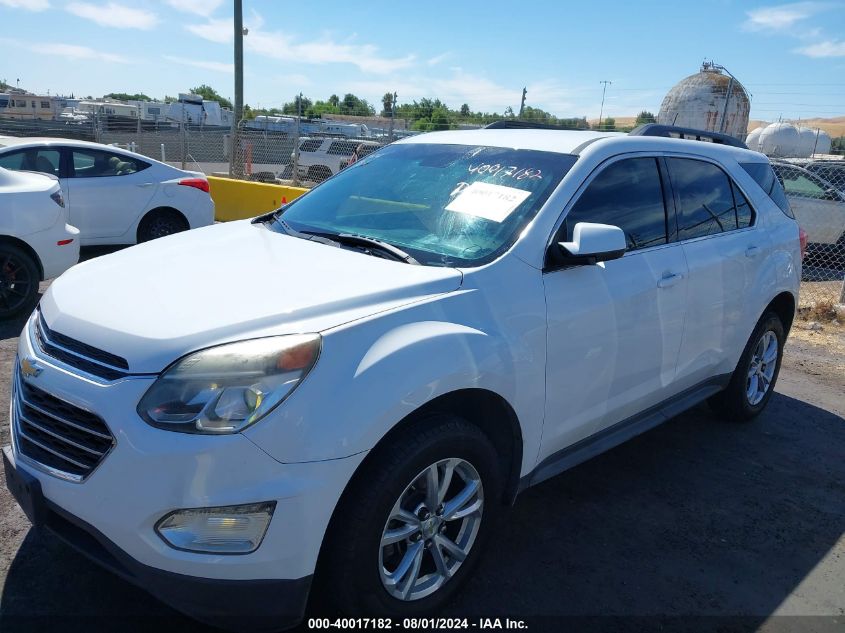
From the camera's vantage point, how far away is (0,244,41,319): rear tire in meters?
6.20

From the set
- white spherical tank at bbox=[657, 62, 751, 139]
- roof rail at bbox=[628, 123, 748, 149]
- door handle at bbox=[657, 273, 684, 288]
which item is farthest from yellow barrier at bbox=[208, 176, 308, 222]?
white spherical tank at bbox=[657, 62, 751, 139]

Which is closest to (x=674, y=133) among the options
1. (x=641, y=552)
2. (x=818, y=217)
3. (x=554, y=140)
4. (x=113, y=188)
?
(x=554, y=140)

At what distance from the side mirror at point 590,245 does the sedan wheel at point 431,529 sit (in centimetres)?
100

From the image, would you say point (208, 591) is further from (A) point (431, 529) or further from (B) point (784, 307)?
(B) point (784, 307)

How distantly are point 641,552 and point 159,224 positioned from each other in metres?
7.61

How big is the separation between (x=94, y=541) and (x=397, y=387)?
1111 millimetres

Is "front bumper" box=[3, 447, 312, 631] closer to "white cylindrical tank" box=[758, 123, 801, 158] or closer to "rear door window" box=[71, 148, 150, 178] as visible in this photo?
"rear door window" box=[71, 148, 150, 178]

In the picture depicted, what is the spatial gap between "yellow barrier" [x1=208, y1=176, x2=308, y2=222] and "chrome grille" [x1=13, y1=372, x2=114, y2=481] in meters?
8.99

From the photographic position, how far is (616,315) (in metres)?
3.29

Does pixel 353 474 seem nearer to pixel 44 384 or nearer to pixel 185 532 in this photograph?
pixel 185 532

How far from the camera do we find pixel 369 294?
2.54 meters

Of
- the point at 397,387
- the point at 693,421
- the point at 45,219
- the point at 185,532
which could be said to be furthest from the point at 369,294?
the point at 45,219

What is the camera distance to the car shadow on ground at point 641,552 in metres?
2.80

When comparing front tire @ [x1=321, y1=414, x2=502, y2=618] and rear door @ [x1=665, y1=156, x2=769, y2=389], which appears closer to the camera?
front tire @ [x1=321, y1=414, x2=502, y2=618]
